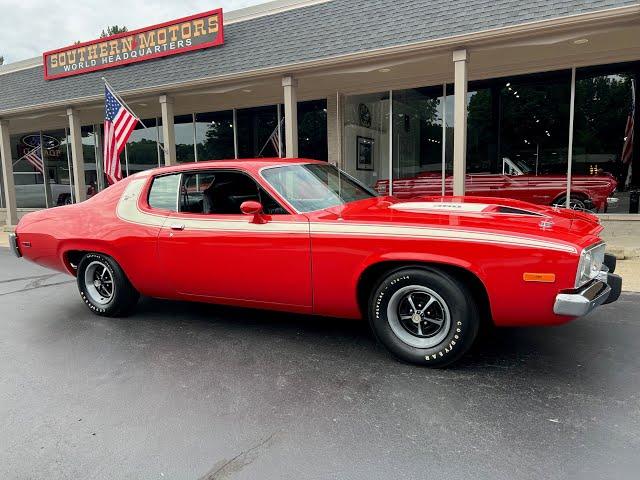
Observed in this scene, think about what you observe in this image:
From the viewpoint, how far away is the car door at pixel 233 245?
365 centimetres

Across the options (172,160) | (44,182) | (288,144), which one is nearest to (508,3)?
(288,144)

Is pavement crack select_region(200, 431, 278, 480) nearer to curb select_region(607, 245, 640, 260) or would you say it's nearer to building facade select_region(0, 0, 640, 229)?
building facade select_region(0, 0, 640, 229)

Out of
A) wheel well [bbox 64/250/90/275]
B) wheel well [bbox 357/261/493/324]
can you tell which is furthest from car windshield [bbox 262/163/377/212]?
wheel well [bbox 64/250/90/275]

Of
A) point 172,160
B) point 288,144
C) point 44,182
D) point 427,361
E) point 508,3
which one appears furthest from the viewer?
point 44,182

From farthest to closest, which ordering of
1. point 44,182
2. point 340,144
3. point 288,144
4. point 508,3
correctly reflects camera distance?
point 44,182 < point 340,144 < point 288,144 < point 508,3

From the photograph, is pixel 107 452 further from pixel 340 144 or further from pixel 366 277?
pixel 340 144

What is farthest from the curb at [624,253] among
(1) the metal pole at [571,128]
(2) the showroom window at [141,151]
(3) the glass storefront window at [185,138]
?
(2) the showroom window at [141,151]

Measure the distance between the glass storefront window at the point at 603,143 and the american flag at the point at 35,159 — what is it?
18.1 m

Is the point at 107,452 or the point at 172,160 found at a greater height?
the point at 172,160

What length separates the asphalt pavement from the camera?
2.31 metres

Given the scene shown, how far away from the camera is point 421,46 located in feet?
25.1

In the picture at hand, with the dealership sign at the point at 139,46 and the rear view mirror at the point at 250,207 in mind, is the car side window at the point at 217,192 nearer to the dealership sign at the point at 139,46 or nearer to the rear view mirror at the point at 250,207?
the rear view mirror at the point at 250,207

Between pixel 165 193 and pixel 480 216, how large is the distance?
9.45 ft

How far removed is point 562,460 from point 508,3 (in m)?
6.97
